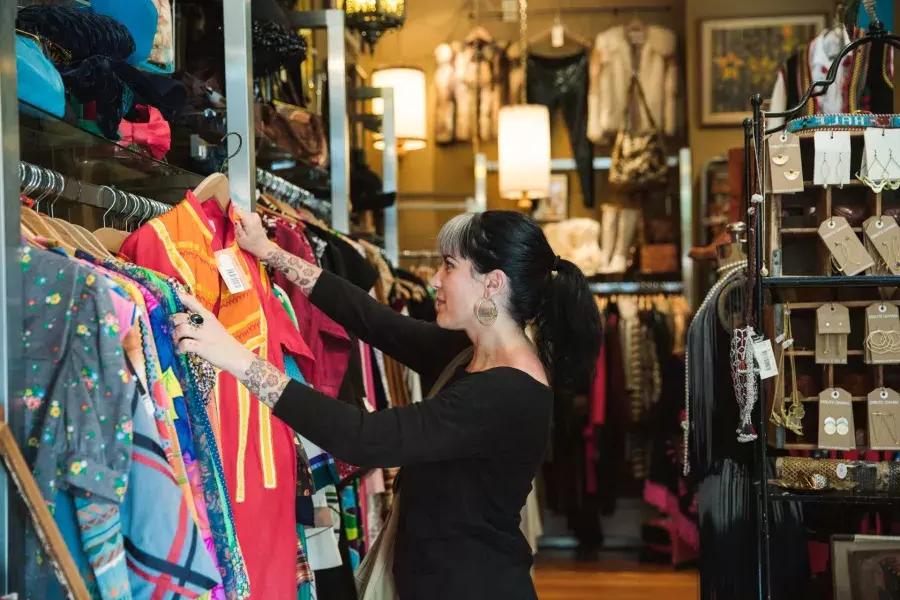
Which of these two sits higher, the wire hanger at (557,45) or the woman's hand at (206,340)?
the wire hanger at (557,45)

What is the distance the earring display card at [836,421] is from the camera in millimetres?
2906

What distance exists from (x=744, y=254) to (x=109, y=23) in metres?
2.13

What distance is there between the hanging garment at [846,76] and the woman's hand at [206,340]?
6.38ft

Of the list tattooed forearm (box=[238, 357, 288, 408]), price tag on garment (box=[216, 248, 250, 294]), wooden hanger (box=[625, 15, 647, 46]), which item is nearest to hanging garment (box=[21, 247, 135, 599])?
tattooed forearm (box=[238, 357, 288, 408])

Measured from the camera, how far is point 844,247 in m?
2.85

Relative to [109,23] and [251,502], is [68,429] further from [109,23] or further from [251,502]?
[109,23]

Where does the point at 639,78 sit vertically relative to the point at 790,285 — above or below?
above

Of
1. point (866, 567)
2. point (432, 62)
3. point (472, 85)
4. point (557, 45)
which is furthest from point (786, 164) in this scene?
point (432, 62)

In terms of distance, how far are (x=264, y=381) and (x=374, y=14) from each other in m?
3.18

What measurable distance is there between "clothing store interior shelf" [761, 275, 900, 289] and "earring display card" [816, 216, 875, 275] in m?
0.06

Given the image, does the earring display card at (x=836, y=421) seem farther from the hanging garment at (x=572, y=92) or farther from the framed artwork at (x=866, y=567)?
the hanging garment at (x=572, y=92)

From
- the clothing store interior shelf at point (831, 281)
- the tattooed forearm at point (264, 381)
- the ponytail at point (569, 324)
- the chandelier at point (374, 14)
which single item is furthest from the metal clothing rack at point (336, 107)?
the tattooed forearm at point (264, 381)

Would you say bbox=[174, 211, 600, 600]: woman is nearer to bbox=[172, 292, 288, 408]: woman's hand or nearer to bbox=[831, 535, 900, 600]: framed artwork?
bbox=[172, 292, 288, 408]: woman's hand

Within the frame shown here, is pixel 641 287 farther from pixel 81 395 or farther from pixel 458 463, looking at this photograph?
pixel 81 395
